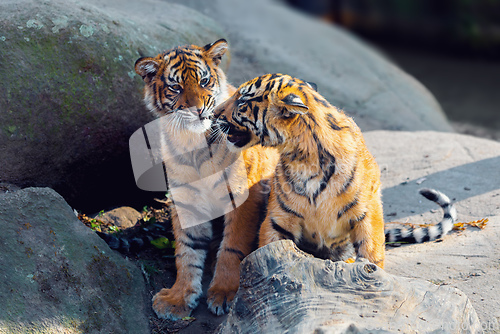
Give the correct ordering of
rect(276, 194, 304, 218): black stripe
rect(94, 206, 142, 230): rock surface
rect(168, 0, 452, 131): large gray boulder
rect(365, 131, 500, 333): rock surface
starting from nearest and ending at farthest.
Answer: rect(276, 194, 304, 218): black stripe
rect(365, 131, 500, 333): rock surface
rect(94, 206, 142, 230): rock surface
rect(168, 0, 452, 131): large gray boulder

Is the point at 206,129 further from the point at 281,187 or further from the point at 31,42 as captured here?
the point at 31,42

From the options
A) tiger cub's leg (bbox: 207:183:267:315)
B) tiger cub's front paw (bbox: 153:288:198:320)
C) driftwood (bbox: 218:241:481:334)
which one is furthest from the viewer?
tiger cub's leg (bbox: 207:183:267:315)

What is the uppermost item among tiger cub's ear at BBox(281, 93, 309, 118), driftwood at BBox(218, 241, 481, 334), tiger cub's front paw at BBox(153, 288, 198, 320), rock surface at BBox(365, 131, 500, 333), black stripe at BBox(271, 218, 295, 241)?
tiger cub's ear at BBox(281, 93, 309, 118)

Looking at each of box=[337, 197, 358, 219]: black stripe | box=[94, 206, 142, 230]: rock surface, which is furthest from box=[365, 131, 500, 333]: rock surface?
box=[94, 206, 142, 230]: rock surface

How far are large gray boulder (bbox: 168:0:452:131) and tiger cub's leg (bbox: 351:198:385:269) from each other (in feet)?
12.5

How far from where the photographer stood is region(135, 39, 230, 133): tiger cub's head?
403 cm

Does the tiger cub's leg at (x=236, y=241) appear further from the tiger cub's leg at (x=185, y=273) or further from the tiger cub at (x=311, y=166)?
the tiger cub at (x=311, y=166)

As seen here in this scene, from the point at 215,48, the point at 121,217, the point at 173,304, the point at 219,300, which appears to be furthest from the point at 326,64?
the point at 173,304

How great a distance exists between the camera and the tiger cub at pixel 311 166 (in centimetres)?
342

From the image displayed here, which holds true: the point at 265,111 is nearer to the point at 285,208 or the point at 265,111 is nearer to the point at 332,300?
the point at 285,208

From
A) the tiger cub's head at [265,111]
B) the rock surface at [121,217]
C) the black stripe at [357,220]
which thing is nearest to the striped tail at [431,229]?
the black stripe at [357,220]

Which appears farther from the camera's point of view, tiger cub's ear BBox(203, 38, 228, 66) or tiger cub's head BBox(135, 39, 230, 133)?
tiger cub's ear BBox(203, 38, 228, 66)

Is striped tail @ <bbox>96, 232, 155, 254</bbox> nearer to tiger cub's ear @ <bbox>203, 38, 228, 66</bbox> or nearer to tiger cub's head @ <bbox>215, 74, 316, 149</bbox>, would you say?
tiger cub's head @ <bbox>215, 74, 316, 149</bbox>

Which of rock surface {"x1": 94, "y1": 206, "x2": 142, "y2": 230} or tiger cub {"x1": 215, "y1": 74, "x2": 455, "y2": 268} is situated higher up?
tiger cub {"x1": 215, "y1": 74, "x2": 455, "y2": 268}
